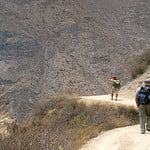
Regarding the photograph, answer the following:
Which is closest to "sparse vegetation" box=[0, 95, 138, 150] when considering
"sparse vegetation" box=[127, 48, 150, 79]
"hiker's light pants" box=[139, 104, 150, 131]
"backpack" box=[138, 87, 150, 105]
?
"hiker's light pants" box=[139, 104, 150, 131]

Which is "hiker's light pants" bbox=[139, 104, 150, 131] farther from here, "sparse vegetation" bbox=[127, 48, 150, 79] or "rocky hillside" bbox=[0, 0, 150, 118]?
"rocky hillside" bbox=[0, 0, 150, 118]

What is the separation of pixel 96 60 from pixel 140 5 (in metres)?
56.3

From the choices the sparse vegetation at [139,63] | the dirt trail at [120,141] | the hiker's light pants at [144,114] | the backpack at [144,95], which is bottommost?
the dirt trail at [120,141]

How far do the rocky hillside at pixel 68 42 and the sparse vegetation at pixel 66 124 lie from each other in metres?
70.8

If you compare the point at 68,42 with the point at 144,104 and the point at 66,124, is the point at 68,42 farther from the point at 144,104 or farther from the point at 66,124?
the point at 144,104

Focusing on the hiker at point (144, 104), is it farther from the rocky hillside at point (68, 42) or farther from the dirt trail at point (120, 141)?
the rocky hillside at point (68, 42)

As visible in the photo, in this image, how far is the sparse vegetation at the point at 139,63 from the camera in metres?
26.3

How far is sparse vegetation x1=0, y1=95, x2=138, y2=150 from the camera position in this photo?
7.58m

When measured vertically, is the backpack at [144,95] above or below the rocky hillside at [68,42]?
below

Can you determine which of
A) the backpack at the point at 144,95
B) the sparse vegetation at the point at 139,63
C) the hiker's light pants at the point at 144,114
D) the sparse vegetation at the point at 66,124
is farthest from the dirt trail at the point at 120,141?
the sparse vegetation at the point at 139,63

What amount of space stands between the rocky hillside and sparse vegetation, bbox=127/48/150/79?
61.1 m

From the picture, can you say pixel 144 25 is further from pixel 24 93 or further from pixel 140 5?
pixel 24 93

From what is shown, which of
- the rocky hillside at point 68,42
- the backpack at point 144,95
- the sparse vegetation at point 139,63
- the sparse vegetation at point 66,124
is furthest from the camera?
the rocky hillside at point 68,42

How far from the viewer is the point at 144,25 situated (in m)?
148
